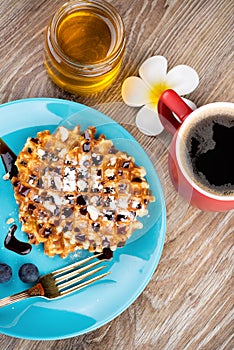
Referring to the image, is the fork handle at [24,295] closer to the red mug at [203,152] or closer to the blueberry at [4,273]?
the blueberry at [4,273]

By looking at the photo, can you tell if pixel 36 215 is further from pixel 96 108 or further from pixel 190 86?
pixel 190 86

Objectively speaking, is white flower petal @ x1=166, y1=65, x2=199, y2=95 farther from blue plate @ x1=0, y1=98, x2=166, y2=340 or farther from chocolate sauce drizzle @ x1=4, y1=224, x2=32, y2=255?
chocolate sauce drizzle @ x1=4, y1=224, x2=32, y2=255

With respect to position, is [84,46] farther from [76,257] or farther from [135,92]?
[76,257]

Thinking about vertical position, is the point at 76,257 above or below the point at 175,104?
below

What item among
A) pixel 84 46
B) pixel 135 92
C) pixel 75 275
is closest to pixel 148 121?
pixel 135 92

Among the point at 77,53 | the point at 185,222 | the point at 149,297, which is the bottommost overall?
the point at 149,297

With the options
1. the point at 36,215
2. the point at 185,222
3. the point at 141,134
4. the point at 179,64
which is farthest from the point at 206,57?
the point at 36,215

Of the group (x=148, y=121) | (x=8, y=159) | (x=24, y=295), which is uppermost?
(x=148, y=121)

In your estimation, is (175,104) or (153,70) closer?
(175,104)
